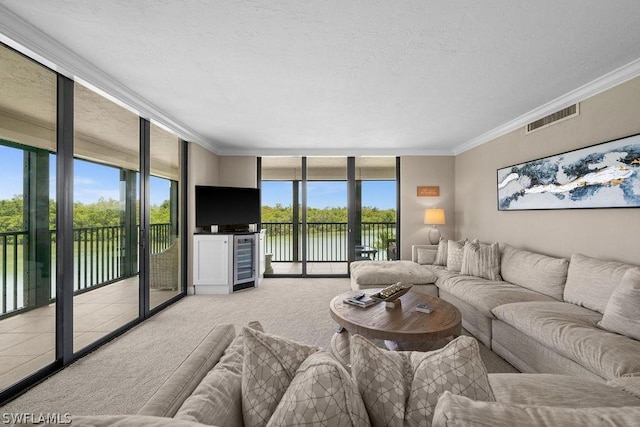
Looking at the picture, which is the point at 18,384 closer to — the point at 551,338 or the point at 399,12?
the point at 399,12

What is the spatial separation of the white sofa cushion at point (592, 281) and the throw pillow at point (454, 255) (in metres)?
1.35

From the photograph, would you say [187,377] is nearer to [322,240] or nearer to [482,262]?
[482,262]

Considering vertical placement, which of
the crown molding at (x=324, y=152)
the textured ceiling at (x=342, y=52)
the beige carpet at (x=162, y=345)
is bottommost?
the beige carpet at (x=162, y=345)

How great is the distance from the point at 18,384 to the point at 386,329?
2.63 metres

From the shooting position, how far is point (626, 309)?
1.84 metres

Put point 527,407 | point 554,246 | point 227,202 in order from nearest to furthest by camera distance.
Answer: point 527,407, point 554,246, point 227,202

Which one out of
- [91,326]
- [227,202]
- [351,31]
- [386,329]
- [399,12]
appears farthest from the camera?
[227,202]

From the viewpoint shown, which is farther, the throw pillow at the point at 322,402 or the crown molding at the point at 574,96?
the crown molding at the point at 574,96

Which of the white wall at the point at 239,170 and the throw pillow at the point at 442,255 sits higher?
the white wall at the point at 239,170

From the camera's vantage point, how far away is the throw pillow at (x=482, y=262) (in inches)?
136

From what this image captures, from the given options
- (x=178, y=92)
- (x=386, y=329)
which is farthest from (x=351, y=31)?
(x=386, y=329)

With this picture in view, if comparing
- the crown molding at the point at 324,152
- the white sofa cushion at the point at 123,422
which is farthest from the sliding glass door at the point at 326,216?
the white sofa cushion at the point at 123,422

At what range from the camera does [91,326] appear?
2879mm

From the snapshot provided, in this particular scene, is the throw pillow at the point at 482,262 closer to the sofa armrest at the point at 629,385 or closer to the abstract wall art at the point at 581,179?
the abstract wall art at the point at 581,179
